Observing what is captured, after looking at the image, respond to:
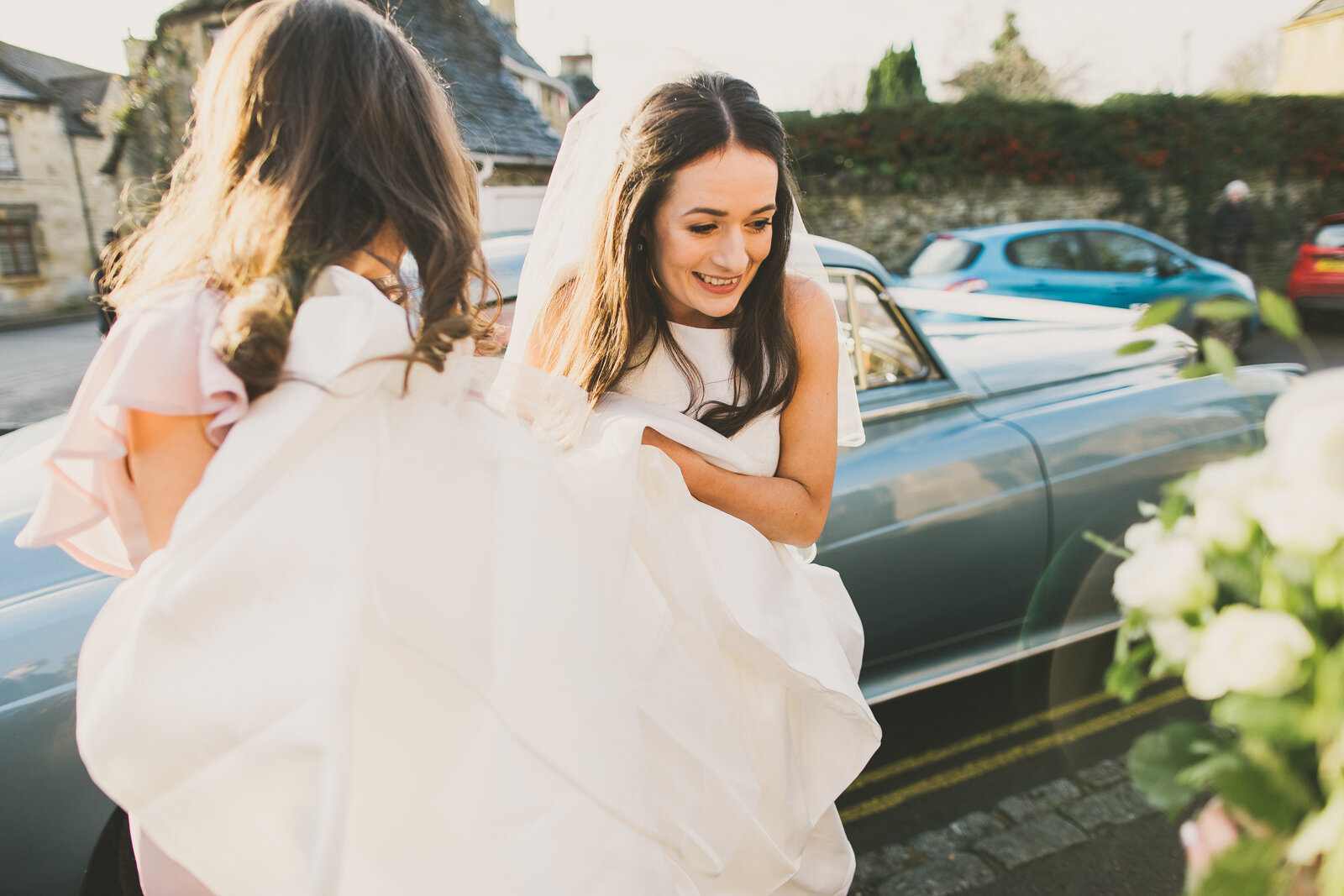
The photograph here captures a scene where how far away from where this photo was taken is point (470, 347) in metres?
1.39

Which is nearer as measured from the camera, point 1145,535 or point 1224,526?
point 1224,526

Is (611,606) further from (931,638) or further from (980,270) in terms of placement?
(980,270)

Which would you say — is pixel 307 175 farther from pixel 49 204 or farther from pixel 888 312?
pixel 49 204

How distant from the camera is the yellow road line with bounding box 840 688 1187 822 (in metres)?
2.94

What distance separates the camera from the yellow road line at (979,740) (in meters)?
3.11

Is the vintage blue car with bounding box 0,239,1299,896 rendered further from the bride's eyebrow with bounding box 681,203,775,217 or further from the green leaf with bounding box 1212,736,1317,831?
the green leaf with bounding box 1212,736,1317,831

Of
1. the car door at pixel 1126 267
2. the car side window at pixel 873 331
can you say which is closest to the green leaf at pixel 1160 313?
the car side window at pixel 873 331

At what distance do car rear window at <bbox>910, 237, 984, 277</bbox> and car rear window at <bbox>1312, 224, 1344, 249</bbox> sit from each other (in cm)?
548

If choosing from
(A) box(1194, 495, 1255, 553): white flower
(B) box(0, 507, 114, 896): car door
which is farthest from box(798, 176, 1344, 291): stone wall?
(A) box(1194, 495, 1255, 553): white flower

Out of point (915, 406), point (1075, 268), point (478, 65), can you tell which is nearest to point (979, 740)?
point (915, 406)

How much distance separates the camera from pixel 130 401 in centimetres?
107

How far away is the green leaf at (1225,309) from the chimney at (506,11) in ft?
73.6

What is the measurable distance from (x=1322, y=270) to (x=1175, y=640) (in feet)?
41.8

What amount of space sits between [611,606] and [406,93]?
80cm
